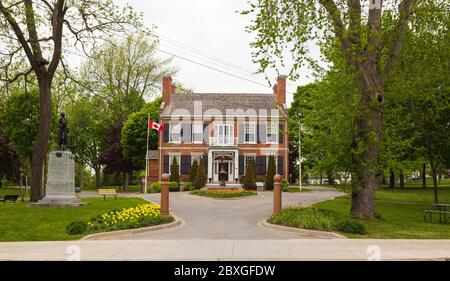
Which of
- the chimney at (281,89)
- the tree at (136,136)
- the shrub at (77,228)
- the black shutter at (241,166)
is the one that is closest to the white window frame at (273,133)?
the chimney at (281,89)

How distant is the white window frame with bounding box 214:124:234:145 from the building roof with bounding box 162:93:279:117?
4.12 ft

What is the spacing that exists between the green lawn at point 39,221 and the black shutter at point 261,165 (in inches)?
951

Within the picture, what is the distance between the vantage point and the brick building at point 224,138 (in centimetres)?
4400

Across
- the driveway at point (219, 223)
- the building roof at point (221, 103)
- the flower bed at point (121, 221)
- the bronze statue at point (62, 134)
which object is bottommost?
the driveway at point (219, 223)

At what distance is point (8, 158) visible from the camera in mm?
42844

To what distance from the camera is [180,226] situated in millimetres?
16312

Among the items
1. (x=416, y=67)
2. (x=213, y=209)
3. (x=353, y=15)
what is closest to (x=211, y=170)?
(x=213, y=209)

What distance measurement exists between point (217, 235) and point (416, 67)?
520 inches

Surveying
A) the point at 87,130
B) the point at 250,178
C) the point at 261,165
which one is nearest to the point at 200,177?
the point at 250,178

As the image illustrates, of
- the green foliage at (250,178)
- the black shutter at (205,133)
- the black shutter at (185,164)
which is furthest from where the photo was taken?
the black shutter at (205,133)

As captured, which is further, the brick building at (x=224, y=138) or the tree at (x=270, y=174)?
the brick building at (x=224, y=138)

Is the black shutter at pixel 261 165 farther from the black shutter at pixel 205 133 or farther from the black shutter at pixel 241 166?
the black shutter at pixel 205 133

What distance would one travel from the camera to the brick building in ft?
144

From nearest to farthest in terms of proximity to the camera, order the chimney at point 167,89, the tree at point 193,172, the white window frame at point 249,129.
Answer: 1. the tree at point 193,172
2. the white window frame at point 249,129
3. the chimney at point 167,89
